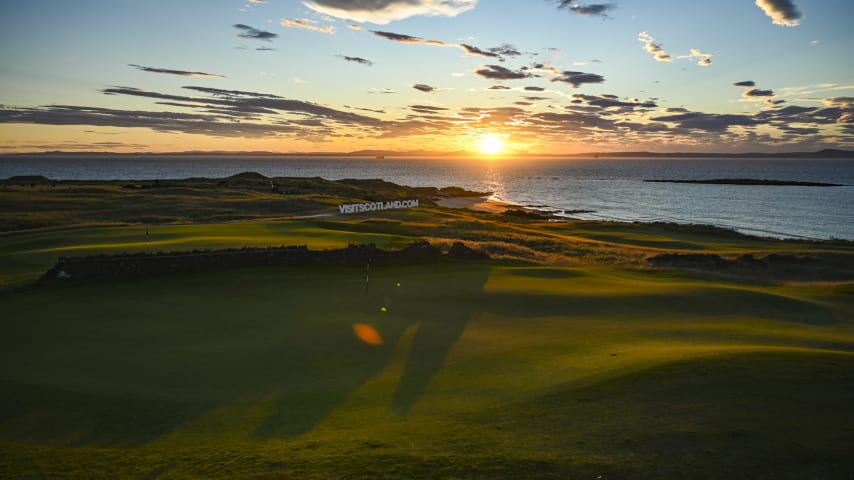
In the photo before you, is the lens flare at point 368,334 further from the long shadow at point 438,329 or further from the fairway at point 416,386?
the long shadow at point 438,329

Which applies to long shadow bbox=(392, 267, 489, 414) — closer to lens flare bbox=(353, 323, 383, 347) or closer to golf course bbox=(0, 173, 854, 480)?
golf course bbox=(0, 173, 854, 480)

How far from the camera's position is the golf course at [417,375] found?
282 inches

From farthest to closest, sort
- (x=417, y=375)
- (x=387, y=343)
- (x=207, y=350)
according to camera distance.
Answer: (x=387, y=343), (x=207, y=350), (x=417, y=375)

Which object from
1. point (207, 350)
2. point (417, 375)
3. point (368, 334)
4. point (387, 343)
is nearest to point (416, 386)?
point (417, 375)

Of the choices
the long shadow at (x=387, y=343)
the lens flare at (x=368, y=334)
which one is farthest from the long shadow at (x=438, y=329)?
the lens flare at (x=368, y=334)

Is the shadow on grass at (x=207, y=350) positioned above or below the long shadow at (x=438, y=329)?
below

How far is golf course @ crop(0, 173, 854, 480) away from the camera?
7160 mm

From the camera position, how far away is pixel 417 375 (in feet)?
36.3

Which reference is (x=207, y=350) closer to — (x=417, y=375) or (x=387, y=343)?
(x=387, y=343)

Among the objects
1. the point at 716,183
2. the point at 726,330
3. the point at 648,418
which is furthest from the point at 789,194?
the point at 648,418

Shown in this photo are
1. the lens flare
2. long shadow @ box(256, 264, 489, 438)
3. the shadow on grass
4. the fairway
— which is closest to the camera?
the fairway

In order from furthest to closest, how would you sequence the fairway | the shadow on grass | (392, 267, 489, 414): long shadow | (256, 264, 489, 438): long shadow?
(392, 267, 489, 414): long shadow, (256, 264, 489, 438): long shadow, the shadow on grass, the fairway

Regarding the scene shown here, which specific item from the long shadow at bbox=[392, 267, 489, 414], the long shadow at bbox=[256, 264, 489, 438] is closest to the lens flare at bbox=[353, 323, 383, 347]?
the long shadow at bbox=[256, 264, 489, 438]

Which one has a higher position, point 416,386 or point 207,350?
point 416,386
